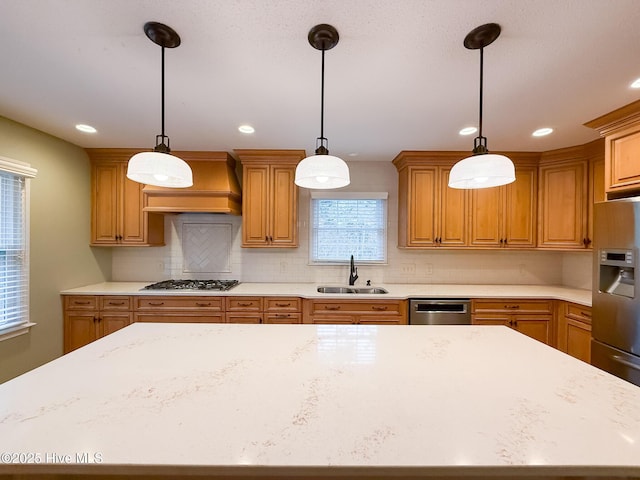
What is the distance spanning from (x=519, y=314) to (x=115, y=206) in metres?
4.53

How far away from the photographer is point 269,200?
10.0 ft

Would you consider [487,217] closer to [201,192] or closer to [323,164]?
[323,164]

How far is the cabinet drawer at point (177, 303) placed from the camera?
2.73 m

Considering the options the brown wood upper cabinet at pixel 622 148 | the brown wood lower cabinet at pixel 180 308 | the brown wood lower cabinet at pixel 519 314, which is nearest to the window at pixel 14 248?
the brown wood lower cabinet at pixel 180 308

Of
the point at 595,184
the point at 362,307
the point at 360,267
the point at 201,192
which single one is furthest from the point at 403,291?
the point at 201,192

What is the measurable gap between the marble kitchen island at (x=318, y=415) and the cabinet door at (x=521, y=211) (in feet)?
7.15

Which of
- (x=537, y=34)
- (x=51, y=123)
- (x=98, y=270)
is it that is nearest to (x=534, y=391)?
(x=537, y=34)

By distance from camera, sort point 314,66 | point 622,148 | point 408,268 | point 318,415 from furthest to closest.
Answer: point 408,268
point 622,148
point 314,66
point 318,415

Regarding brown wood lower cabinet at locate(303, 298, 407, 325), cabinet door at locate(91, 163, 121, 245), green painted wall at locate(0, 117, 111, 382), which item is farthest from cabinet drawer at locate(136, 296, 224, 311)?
brown wood lower cabinet at locate(303, 298, 407, 325)

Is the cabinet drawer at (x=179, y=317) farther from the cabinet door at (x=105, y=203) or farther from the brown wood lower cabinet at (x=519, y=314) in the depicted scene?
the brown wood lower cabinet at (x=519, y=314)

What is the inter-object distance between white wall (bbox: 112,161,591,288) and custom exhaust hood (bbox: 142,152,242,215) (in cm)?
43

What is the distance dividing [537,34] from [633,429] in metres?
1.61

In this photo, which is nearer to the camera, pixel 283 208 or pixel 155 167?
pixel 155 167

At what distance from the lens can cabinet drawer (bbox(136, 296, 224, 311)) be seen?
2.73 metres
